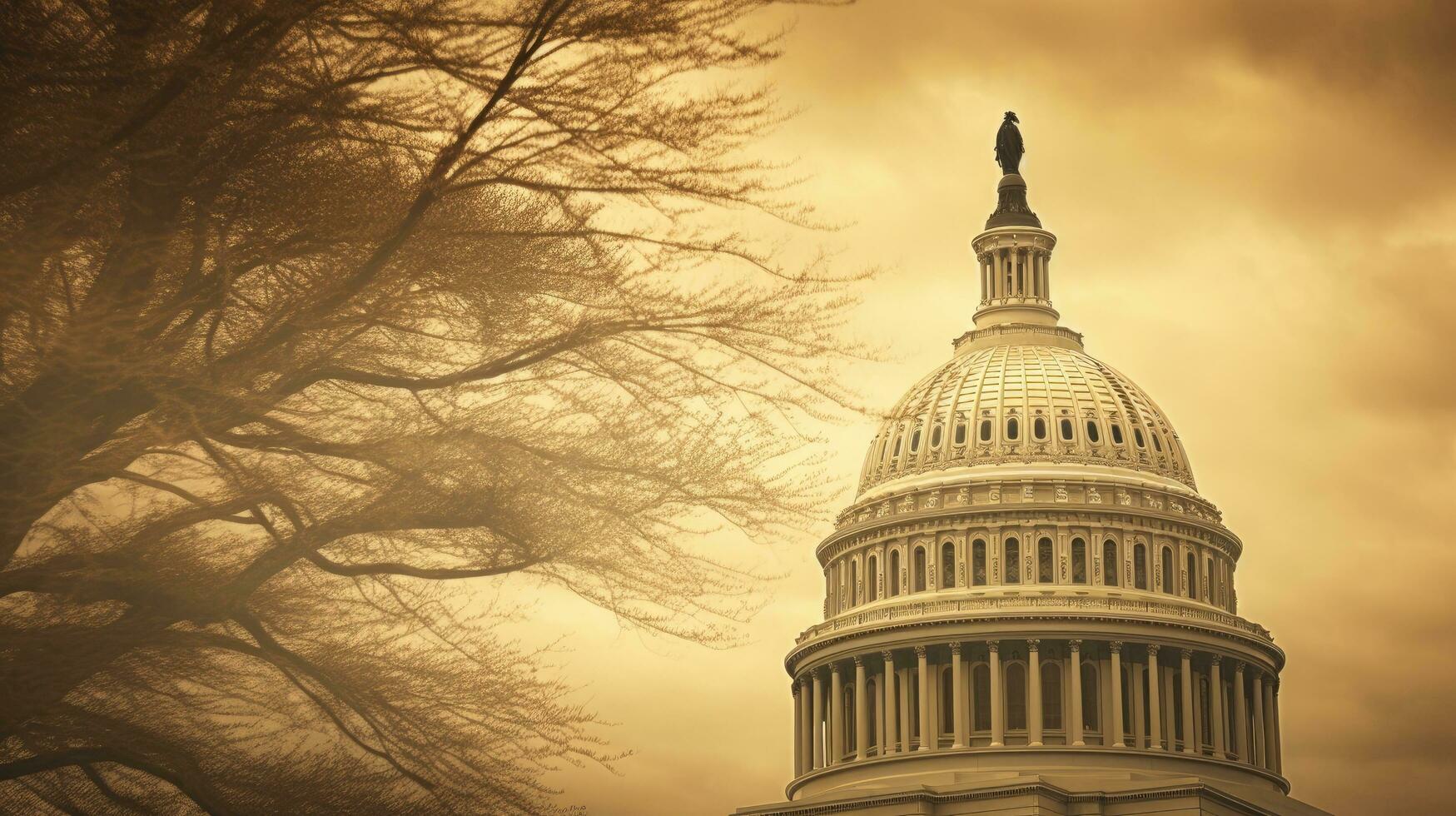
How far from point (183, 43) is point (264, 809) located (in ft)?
14.7

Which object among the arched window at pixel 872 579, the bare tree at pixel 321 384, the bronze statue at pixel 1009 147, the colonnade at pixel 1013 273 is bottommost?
the bare tree at pixel 321 384

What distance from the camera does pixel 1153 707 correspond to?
90.4 m

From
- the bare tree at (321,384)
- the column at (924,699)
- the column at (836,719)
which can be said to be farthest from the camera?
the column at (836,719)

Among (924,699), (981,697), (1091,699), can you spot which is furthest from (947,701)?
(1091,699)

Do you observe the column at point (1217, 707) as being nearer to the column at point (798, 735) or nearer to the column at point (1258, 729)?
the column at point (1258, 729)

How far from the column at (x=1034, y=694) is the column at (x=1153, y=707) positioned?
4756 millimetres

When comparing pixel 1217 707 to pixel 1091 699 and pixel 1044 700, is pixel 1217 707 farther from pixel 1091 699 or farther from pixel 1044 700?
pixel 1044 700

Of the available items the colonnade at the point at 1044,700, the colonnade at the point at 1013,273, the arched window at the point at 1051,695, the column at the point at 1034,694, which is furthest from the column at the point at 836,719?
the colonnade at the point at 1013,273

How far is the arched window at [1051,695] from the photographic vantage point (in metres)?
91.6

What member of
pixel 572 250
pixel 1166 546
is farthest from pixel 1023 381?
pixel 572 250

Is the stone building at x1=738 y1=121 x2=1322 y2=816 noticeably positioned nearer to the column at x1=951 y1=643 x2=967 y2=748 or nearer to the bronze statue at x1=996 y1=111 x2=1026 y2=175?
the column at x1=951 y1=643 x2=967 y2=748

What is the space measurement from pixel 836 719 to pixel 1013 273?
26.2 meters

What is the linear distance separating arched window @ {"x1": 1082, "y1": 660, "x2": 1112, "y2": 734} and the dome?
32.9 feet

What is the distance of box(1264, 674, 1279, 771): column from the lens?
313ft
